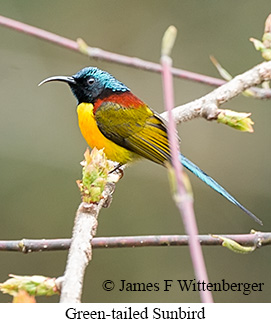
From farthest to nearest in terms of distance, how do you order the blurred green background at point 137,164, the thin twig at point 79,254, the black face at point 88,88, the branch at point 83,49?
the blurred green background at point 137,164
the black face at point 88,88
the branch at point 83,49
the thin twig at point 79,254

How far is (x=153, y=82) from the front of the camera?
6324 millimetres

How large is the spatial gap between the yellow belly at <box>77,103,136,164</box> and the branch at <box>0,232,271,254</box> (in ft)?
4.44

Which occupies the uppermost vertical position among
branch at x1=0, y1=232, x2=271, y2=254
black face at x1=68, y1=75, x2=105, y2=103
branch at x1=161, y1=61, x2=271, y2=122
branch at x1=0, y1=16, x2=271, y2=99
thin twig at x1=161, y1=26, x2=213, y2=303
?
black face at x1=68, y1=75, x2=105, y2=103

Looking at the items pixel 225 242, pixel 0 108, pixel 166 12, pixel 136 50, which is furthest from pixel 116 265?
pixel 225 242

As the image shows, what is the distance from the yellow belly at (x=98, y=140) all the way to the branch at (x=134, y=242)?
4.44 feet

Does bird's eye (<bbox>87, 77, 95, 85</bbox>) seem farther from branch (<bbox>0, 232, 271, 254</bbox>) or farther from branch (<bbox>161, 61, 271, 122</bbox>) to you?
branch (<bbox>0, 232, 271, 254</bbox>)

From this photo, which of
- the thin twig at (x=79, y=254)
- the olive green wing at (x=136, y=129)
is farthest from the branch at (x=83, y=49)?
the olive green wing at (x=136, y=129)

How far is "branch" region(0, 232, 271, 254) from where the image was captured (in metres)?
1.70

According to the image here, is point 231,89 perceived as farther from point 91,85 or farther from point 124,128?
point 91,85

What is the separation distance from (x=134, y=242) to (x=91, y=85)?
6.13 ft

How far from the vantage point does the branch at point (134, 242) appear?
1701 millimetres

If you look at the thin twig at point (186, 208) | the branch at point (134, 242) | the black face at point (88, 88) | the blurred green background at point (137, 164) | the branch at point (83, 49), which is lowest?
the thin twig at point (186, 208)

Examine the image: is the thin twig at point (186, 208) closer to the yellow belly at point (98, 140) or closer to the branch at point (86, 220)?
the branch at point (86, 220)

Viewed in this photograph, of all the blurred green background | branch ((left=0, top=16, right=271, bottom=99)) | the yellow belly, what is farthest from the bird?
the blurred green background
